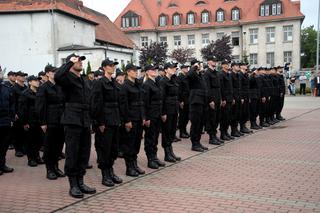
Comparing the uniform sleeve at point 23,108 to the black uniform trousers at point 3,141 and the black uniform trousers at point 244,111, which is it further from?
the black uniform trousers at point 244,111

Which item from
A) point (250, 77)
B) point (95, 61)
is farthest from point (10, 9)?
point (250, 77)

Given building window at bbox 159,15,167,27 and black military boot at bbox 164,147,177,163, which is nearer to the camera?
black military boot at bbox 164,147,177,163

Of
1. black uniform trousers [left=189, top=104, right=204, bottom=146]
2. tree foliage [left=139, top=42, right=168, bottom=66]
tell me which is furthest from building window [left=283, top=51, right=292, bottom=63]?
black uniform trousers [left=189, top=104, right=204, bottom=146]

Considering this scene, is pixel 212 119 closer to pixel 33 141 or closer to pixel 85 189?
pixel 33 141

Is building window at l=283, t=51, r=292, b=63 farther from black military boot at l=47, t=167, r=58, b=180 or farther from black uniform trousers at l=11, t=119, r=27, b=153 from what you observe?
black military boot at l=47, t=167, r=58, b=180

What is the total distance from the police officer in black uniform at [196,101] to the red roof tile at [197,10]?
50.5 meters

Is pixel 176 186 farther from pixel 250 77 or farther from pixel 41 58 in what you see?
pixel 41 58

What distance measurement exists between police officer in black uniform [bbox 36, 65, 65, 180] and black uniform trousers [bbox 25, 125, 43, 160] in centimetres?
128

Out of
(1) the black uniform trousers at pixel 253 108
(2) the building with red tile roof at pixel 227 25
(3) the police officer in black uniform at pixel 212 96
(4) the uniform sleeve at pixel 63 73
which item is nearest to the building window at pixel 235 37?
(2) the building with red tile roof at pixel 227 25

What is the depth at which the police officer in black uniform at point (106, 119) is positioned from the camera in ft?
23.6

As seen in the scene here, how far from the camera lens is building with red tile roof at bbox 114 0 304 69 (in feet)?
191

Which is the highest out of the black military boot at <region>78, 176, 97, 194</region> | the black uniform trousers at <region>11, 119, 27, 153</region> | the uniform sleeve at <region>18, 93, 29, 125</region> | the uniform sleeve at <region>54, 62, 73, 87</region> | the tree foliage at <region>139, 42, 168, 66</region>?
the tree foliage at <region>139, 42, 168, 66</region>

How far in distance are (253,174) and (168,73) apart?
323 centimetres

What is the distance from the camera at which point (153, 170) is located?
850 cm
